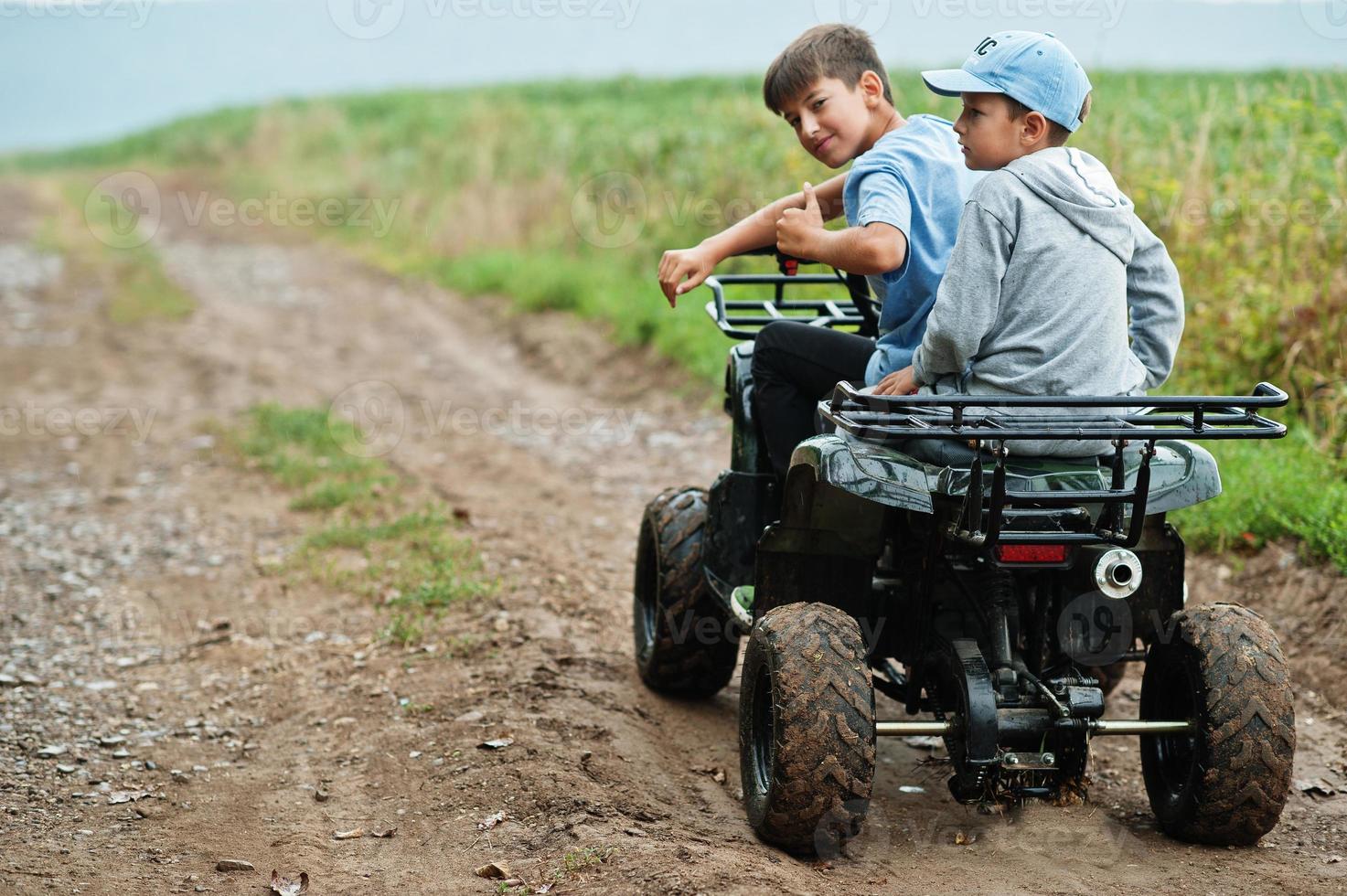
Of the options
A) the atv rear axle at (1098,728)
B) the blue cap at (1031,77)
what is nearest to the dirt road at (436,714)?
the atv rear axle at (1098,728)

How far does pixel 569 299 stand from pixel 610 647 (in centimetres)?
751

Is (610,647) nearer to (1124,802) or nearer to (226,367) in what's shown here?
(1124,802)

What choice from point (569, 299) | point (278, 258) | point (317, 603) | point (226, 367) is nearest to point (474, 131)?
point (278, 258)

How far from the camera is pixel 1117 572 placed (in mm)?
3381

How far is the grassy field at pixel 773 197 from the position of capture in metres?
6.48

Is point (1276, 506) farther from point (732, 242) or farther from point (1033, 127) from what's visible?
point (1033, 127)

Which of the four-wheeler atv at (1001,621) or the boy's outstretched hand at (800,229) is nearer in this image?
the four-wheeler atv at (1001,621)

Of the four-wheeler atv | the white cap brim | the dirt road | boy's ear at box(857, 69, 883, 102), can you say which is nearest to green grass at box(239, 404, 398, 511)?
the dirt road

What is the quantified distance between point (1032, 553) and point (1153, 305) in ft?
2.67

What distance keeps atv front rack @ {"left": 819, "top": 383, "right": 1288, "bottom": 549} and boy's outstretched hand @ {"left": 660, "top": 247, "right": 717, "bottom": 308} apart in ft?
2.47

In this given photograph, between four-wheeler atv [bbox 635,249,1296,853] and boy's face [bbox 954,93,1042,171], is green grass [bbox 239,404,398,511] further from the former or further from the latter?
boy's face [bbox 954,93,1042,171]

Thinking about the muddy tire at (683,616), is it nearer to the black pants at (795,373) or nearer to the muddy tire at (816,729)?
the black pants at (795,373)

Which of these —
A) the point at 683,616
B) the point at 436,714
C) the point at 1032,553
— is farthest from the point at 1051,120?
the point at 436,714

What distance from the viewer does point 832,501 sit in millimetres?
3746
